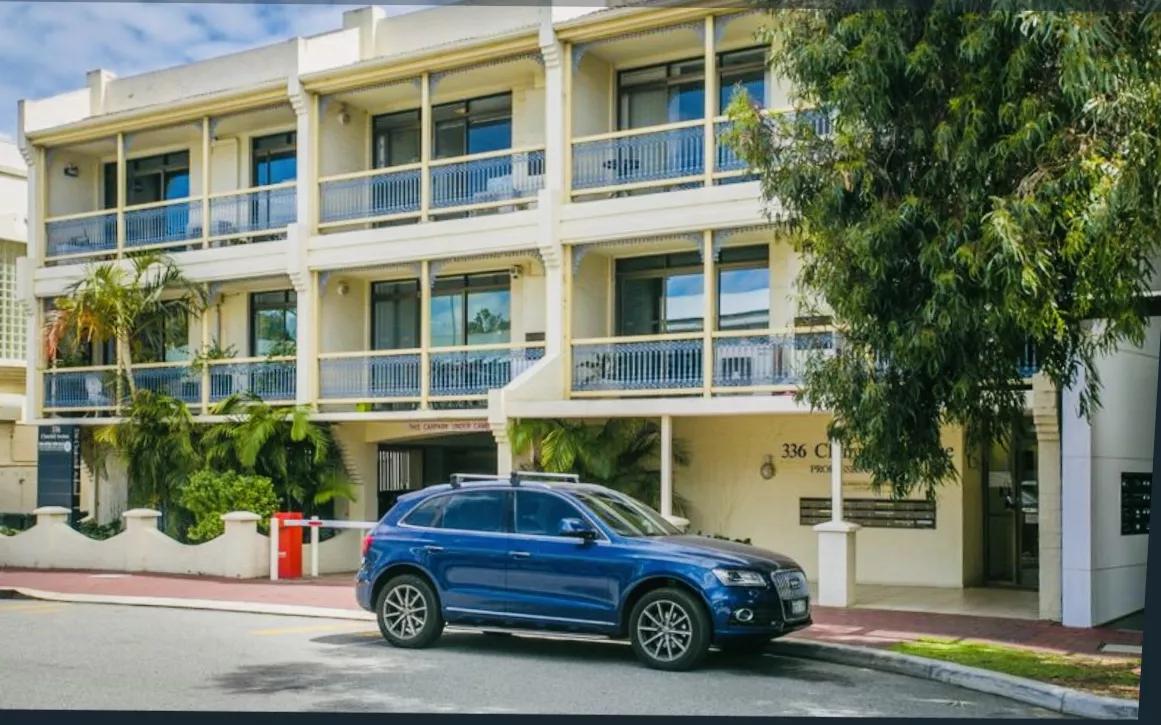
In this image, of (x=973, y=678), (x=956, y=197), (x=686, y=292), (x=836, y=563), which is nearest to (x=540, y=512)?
(x=973, y=678)

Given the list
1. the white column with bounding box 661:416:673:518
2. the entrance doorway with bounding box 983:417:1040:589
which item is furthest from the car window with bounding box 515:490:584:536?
the entrance doorway with bounding box 983:417:1040:589

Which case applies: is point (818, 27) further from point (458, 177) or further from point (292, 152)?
point (292, 152)

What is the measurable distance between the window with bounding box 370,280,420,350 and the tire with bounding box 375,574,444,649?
436 inches

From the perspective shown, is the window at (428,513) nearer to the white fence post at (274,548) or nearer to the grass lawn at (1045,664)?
the grass lawn at (1045,664)

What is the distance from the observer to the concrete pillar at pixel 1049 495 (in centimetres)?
1634

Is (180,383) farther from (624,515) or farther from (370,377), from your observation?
(624,515)

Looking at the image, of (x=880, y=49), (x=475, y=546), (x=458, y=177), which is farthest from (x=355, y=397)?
(x=880, y=49)

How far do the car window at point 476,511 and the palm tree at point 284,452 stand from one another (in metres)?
9.58

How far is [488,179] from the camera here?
22922mm

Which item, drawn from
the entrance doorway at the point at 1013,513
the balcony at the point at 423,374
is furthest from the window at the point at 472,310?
the entrance doorway at the point at 1013,513

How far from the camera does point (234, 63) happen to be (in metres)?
25.9

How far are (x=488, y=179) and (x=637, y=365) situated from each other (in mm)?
4297

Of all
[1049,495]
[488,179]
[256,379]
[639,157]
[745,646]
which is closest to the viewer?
[745,646]

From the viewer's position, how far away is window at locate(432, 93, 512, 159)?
2402 centimetres
